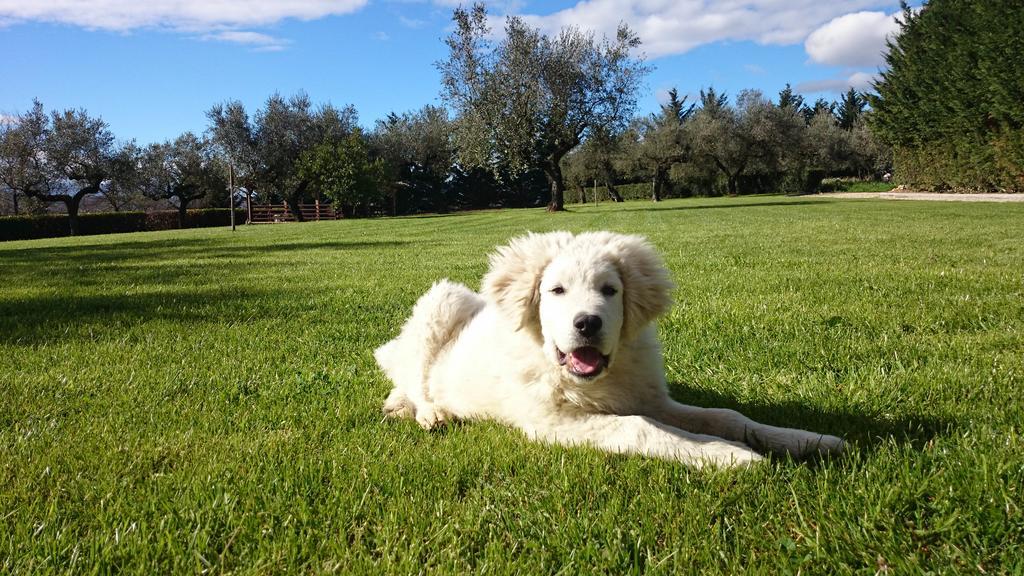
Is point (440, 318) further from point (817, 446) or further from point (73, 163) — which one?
point (73, 163)

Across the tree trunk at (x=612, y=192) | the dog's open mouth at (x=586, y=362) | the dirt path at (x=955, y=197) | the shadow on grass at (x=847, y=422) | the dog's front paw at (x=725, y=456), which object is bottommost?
the shadow on grass at (x=847, y=422)

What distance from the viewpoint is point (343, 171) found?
165 ft

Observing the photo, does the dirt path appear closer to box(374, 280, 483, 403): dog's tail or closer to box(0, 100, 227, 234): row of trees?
box(374, 280, 483, 403): dog's tail

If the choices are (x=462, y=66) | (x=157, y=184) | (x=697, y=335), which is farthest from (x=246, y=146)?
(x=697, y=335)

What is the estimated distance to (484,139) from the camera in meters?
39.3

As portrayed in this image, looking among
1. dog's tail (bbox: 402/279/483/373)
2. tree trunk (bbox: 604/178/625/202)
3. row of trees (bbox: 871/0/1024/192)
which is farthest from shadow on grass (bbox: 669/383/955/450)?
tree trunk (bbox: 604/178/625/202)

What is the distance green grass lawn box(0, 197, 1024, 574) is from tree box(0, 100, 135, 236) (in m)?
51.5

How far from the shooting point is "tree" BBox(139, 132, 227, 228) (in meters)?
55.7

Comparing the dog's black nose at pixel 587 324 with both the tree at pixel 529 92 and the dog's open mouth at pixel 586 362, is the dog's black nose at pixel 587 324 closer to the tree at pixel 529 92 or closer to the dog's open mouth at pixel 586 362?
the dog's open mouth at pixel 586 362

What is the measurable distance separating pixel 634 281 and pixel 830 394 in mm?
1388

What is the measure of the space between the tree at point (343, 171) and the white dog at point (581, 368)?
161 feet

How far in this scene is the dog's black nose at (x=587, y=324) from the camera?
3.02 m

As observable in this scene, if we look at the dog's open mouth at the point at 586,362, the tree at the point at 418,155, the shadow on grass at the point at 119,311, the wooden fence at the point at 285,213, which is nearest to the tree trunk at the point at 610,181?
the tree at the point at 418,155

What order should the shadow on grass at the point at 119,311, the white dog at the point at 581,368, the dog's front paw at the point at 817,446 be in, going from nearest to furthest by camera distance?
the dog's front paw at the point at 817,446 < the white dog at the point at 581,368 < the shadow on grass at the point at 119,311
